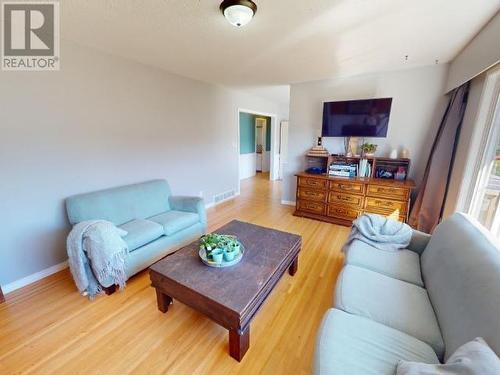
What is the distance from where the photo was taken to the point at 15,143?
1.91 m

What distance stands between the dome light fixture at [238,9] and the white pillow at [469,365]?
2.06 m

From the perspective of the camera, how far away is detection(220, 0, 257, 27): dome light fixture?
1457 millimetres

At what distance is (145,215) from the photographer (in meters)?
2.60

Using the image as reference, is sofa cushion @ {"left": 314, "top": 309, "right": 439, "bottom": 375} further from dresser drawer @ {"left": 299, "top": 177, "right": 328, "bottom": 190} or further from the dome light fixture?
dresser drawer @ {"left": 299, "top": 177, "right": 328, "bottom": 190}

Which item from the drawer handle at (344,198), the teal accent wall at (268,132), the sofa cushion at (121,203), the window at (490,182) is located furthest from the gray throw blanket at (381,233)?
the teal accent wall at (268,132)

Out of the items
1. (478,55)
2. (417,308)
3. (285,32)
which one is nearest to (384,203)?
(478,55)

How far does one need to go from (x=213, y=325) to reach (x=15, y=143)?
2.25 m

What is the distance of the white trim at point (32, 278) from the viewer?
77.1 inches

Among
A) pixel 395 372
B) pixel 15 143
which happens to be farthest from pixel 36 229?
pixel 395 372

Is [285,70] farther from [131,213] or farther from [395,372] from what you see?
[395,372]

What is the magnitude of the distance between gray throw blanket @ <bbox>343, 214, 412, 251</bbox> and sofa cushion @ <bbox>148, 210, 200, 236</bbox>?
5.58ft

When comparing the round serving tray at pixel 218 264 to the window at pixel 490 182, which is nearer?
the round serving tray at pixel 218 264

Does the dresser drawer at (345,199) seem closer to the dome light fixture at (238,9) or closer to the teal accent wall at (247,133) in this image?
the dome light fixture at (238,9)

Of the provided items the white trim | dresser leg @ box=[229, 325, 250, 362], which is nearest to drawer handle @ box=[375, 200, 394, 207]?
dresser leg @ box=[229, 325, 250, 362]
